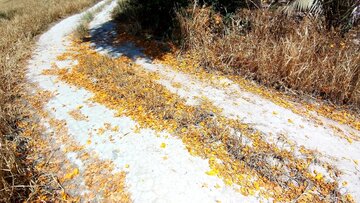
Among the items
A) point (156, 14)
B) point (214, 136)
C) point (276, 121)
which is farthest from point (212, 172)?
point (156, 14)

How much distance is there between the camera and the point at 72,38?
290 inches

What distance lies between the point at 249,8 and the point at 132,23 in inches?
141

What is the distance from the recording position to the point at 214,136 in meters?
3.40

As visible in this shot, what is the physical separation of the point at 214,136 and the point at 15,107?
3.20 metres

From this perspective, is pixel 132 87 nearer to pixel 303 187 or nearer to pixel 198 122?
pixel 198 122

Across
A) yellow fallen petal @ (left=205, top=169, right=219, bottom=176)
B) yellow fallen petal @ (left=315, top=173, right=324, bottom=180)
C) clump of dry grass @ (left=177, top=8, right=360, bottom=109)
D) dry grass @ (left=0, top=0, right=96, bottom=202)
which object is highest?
clump of dry grass @ (left=177, top=8, right=360, bottom=109)

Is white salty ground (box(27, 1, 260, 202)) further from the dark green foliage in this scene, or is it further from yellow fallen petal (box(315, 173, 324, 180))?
the dark green foliage

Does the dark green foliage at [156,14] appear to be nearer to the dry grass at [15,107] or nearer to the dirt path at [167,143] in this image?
the dirt path at [167,143]

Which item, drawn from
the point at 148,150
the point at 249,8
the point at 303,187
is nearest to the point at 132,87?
the point at 148,150

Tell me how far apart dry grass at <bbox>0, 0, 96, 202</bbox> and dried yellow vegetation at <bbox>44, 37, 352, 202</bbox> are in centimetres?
86

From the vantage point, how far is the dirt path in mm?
2701

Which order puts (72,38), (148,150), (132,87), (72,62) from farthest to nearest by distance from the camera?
(72,38)
(72,62)
(132,87)
(148,150)

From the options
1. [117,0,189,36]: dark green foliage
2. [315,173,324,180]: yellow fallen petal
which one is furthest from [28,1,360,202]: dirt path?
[117,0,189,36]: dark green foliage

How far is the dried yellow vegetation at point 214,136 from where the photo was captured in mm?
2781
